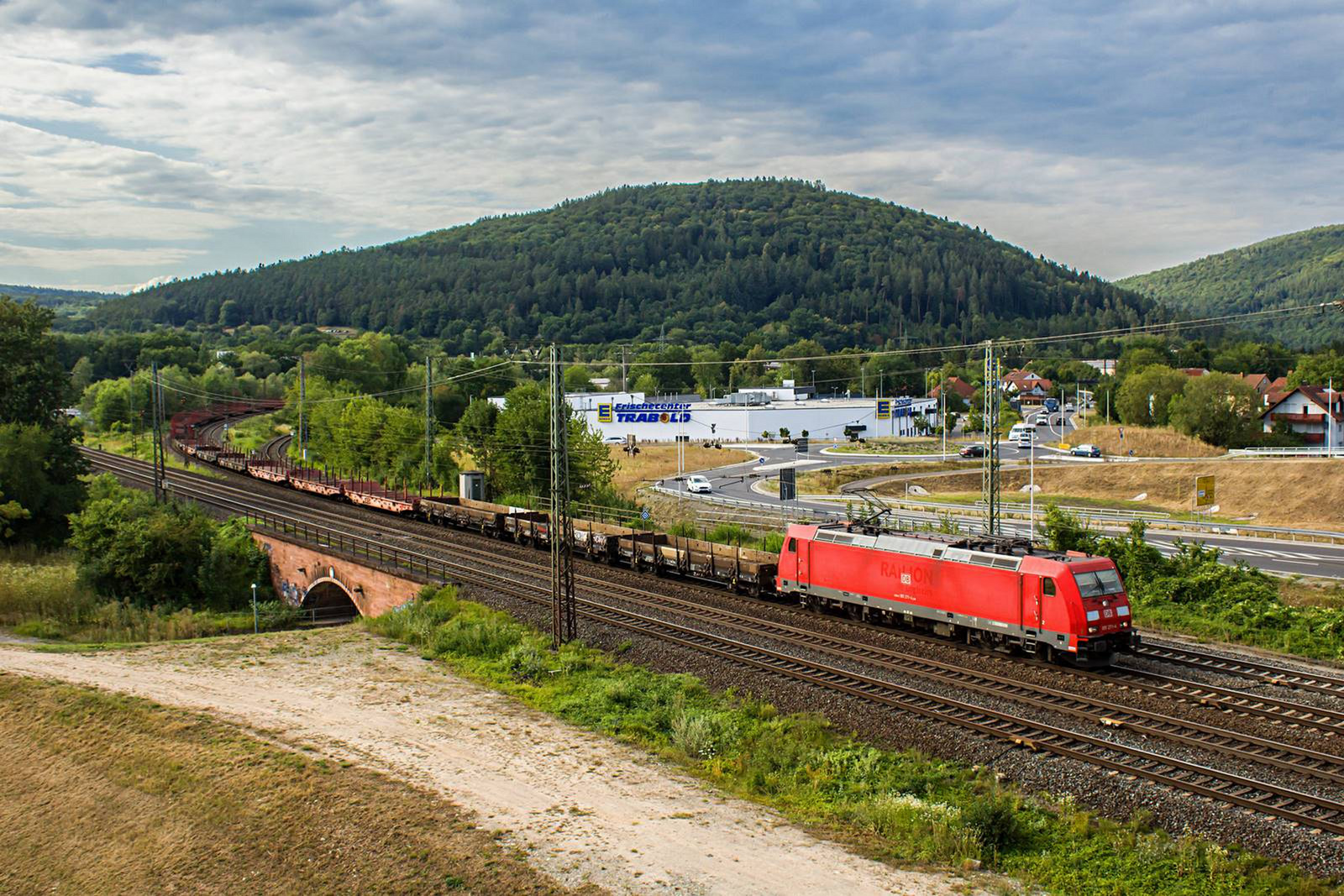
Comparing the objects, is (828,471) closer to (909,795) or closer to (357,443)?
(357,443)

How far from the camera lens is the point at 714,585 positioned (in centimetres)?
4175

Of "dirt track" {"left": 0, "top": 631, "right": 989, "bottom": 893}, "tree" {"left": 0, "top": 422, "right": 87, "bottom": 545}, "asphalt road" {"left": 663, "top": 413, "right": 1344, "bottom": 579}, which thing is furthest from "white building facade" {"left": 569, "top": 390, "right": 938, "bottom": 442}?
"dirt track" {"left": 0, "top": 631, "right": 989, "bottom": 893}

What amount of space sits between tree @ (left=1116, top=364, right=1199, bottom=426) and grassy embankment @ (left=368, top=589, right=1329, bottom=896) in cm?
10038

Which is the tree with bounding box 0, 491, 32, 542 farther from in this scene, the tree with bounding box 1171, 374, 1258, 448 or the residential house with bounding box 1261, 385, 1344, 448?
the residential house with bounding box 1261, 385, 1344, 448

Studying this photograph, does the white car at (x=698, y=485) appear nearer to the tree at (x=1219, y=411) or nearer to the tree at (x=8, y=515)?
the tree at (x=8, y=515)

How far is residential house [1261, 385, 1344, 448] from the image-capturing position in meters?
101

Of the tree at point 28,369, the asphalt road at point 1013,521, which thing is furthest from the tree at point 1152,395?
the tree at point 28,369

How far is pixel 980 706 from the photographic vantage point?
77.8ft

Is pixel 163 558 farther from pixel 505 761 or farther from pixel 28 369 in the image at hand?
pixel 505 761

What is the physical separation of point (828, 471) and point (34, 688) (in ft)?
223

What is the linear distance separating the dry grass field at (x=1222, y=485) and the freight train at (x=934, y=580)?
4160cm

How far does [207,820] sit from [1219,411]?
99055mm

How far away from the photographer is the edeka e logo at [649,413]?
414ft

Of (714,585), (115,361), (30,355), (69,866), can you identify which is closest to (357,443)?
(30,355)
